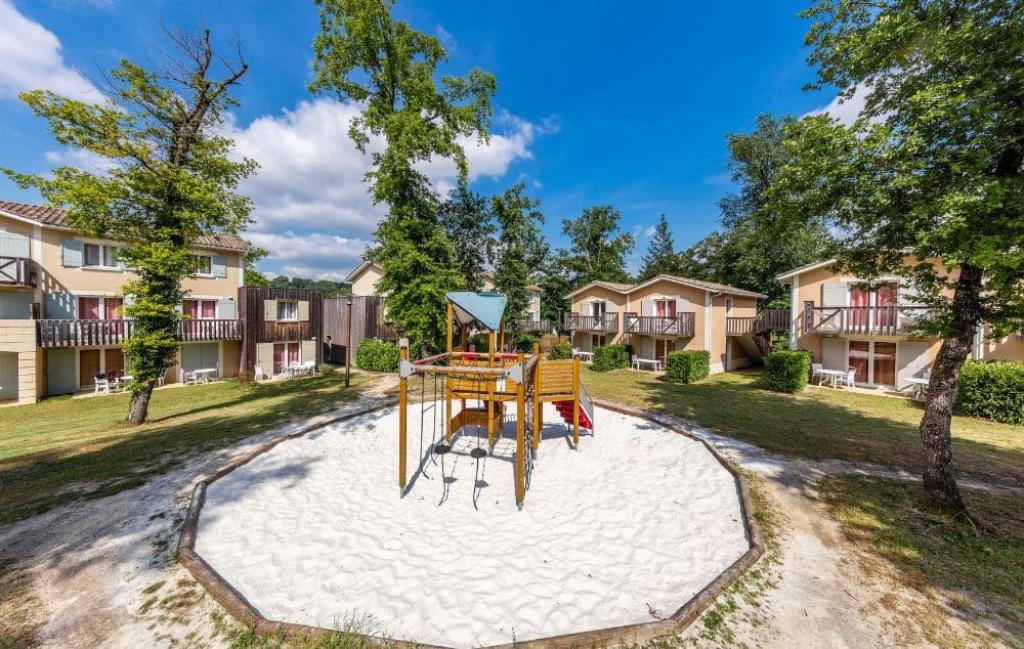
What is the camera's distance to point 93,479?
22.2 feet

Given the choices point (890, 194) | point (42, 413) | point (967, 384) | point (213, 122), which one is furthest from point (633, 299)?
point (42, 413)

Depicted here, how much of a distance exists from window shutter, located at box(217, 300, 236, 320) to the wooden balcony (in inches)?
1123

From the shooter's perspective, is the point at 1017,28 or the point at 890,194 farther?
the point at 890,194

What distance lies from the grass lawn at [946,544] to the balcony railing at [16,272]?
2653 cm

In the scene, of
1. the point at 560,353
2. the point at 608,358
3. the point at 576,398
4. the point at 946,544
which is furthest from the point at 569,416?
the point at 560,353

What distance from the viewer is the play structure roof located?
8711 mm

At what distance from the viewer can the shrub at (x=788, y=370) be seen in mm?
14922

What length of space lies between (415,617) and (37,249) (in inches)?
900

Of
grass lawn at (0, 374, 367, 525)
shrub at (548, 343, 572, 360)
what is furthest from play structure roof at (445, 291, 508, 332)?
shrub at (548, 343, 572, 360)

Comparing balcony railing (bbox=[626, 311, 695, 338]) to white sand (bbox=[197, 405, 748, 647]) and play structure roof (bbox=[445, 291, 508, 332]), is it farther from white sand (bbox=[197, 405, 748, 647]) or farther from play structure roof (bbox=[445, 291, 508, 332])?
play structure roof (bbox=[445, 291, 508, 332])

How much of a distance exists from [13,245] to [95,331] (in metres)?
4.35

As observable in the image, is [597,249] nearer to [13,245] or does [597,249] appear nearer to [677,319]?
[677,319]

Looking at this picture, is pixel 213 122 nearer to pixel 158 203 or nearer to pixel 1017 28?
pixel 158 203

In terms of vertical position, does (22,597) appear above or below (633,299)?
below
